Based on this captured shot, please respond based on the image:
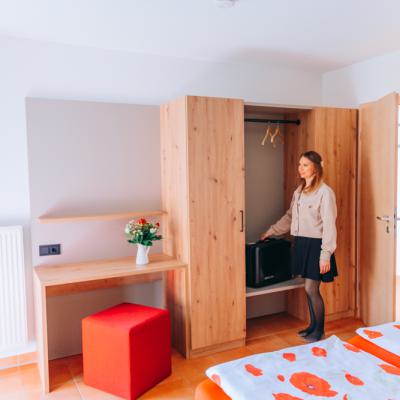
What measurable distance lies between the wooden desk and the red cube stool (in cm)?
25

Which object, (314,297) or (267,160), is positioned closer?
(314,297)

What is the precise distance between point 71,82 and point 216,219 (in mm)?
1481

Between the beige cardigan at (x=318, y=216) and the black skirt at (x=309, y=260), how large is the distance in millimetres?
55

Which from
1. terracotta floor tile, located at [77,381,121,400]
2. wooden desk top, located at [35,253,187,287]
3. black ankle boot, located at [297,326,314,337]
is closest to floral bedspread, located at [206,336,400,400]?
terracotta floor tile, located at [77,381,121,400]

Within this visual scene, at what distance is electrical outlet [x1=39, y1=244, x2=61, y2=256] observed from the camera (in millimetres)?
3094

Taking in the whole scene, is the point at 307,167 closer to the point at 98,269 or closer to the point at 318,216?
the point at 318,216

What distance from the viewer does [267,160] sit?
3.99 meters

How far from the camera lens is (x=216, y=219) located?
10.4 feet

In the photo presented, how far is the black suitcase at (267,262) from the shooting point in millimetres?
3551

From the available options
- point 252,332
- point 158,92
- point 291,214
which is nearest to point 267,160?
point 291,214

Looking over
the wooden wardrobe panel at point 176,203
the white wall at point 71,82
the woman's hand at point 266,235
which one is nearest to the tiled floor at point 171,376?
the wooden wardrobe panel at point 176,203

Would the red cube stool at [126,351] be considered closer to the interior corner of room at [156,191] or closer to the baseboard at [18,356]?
the interior corner of room at [156,191]

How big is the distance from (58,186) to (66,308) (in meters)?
0.92

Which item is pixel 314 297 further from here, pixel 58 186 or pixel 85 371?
pixel 58 186
